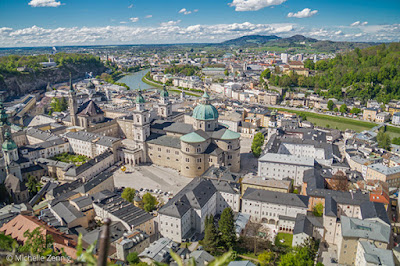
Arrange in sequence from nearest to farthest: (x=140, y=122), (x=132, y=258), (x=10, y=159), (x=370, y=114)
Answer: (x=132, y=258) → (x=10, y=159) → (x=140, y=122) → (x=370, y=114)

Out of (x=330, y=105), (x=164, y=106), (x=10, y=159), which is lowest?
(x=330, y=105)

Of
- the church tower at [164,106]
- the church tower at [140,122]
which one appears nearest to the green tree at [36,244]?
the church tower at [140,122]

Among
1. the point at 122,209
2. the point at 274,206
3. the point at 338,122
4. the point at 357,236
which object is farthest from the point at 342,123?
the point at 122,209

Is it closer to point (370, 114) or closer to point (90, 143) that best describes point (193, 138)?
point (90, 143)

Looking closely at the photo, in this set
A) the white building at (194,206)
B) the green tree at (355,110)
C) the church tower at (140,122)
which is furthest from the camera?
the green tree at (355,110)

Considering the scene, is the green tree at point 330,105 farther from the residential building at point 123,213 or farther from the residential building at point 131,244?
the residential building at point 131,244

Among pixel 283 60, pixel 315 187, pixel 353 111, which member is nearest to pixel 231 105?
pixel 353 111

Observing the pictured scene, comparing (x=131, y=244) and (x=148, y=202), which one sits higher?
(x=131, y=244)

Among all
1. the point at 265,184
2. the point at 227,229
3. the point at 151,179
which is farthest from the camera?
the point at 151,179
